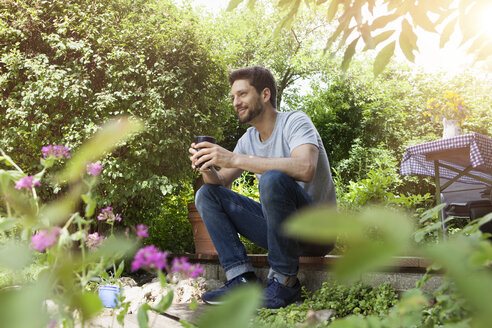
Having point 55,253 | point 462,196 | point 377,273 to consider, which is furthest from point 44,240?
point 462,196

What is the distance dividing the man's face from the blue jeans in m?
0.46

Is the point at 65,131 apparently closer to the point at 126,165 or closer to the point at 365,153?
the point at 126,165

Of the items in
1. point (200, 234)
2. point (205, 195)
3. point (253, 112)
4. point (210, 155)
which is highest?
point (253, 112)

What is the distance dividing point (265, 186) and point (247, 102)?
701 millimetres

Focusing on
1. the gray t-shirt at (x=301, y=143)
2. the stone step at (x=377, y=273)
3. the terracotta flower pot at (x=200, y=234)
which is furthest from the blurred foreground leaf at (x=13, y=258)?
the terracotta flower pot at (x=200, y=234)

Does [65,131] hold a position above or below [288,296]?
above

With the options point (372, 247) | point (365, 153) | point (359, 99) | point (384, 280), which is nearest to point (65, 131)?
point (384, 280)

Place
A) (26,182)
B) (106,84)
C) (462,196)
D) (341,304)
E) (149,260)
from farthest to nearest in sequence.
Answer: (462,196), (106,84), (341,304), (26,182), (149,260)

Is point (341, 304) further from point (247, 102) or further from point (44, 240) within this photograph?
point (44, 240)

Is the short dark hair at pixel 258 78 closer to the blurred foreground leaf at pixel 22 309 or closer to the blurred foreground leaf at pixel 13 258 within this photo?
the blurred foreground leaf at pixel 13 258

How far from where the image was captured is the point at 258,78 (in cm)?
246

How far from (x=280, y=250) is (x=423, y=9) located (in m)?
1.21

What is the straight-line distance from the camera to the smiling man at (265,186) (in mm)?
1892

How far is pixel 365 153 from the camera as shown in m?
10.6
